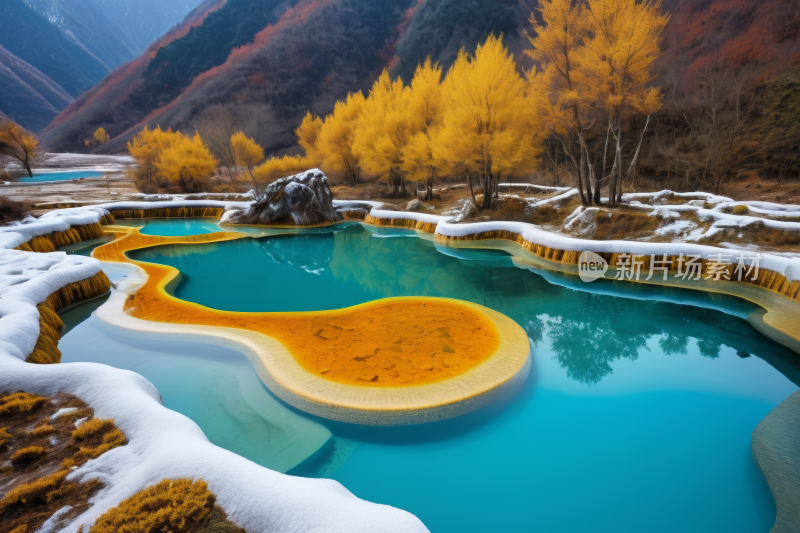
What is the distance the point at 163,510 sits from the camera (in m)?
1.69

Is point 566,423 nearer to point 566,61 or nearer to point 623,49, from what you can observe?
point 623,49

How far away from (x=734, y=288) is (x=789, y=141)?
1652 cm

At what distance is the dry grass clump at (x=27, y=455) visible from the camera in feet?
7.36

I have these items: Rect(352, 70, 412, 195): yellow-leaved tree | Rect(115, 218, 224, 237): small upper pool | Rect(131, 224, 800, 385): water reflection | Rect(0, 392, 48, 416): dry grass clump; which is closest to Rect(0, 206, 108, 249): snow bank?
Rect(115, 218, 224, 237): small upper pool

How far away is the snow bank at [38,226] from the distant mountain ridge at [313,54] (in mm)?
29008

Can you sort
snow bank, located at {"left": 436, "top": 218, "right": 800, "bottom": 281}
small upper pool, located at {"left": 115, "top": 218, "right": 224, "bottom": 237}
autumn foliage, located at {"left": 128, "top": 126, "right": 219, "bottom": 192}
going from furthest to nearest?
autumn foliage, located at {"left": 128, "top": 126, "right": 219, "bottom": 192}, small upper pool, located at {"left": 115, "top": 218, "right": 224, "bottom": 237}, snow bank, located at {"left": 436, "top": 218, "right": 800, "bottom": 281}

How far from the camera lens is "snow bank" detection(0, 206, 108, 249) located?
8.77 m

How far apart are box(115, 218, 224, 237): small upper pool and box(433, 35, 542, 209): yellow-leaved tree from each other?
11.1 metres

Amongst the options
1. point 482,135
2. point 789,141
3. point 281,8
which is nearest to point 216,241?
point 482,135

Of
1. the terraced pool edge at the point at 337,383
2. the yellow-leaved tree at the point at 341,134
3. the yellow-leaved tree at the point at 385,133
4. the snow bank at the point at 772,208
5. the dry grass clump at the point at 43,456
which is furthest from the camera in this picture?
the yellow-leaved tree at the point at 341,134

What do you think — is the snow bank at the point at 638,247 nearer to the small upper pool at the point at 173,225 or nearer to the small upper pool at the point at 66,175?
the small upper pool at the point at 173,225

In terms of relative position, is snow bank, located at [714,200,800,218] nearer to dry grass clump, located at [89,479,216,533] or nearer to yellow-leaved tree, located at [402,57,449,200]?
yellow-leaved tree, located at [402,57,449,200]

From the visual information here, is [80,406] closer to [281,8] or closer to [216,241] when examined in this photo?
[216,241]

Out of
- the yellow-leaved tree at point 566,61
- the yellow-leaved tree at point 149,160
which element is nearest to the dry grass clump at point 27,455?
the yellow-leaved tree at point 566,61
